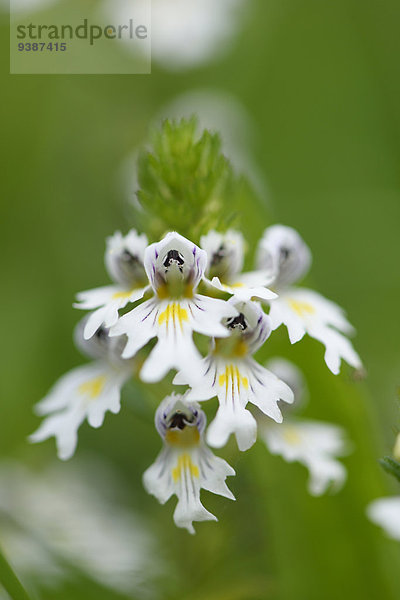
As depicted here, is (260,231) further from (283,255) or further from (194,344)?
(194,344)

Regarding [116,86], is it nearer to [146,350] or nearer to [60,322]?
[60,322]

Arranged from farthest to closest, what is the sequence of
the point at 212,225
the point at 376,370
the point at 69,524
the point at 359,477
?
the point at 376,370 < the point at 69,524 < the point at 359,477 < the point at 212,225

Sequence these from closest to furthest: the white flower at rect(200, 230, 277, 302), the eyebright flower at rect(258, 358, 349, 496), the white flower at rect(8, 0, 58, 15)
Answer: the white flower at rect(200, 230, 277, 302) → the eyebright flower at rect(258, 358, 349, 496) → the white flower at rect(8, 0, 58, 15)

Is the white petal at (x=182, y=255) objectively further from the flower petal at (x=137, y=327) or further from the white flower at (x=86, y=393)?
the white flower at (x=86, y=393)

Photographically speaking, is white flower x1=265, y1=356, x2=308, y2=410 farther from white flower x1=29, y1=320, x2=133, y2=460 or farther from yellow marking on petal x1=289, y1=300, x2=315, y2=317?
white flower x1=29, y1=320, x2=133, y2=460

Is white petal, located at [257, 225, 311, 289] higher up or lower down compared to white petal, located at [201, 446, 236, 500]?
higher up

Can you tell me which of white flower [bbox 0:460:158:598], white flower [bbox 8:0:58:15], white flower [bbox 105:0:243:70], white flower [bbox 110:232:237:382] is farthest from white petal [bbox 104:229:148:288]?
white flower [bbox 105:0:243:70]

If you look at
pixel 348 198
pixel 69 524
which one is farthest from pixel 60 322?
pixel 348 198
